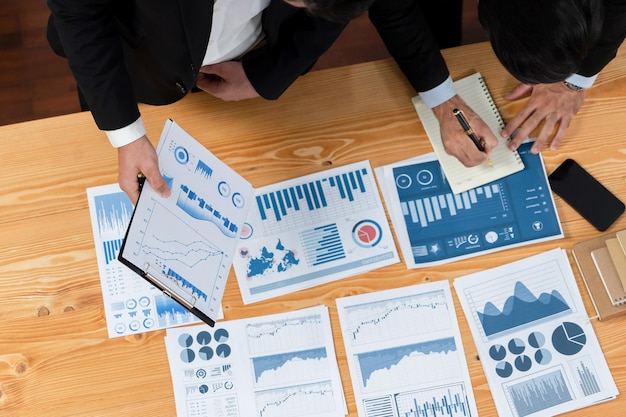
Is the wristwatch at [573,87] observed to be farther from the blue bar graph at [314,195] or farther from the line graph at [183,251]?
the line graph at [183,251]

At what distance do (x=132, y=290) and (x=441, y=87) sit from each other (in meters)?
0.79

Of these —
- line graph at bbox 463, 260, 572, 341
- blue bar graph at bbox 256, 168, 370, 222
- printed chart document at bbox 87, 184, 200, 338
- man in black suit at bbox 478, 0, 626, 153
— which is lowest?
line graph at bbox 463, 260, 572, 341

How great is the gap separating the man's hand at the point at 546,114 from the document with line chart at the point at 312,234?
1.15 feet

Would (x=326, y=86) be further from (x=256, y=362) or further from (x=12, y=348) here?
(x=12, y=348)

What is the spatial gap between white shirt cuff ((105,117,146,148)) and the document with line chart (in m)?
0.29

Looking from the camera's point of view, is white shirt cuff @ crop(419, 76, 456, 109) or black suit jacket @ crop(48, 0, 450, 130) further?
white shirt cuff @ crop(419, 76, 456, 109)

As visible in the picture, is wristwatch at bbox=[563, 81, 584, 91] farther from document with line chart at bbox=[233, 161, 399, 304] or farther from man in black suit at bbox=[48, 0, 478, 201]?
document with line chart at bbox=[233, 161, 399, 304]

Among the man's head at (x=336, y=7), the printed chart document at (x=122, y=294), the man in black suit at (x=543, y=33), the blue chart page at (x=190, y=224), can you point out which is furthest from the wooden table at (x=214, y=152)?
the man's head at (x=336, y=7)

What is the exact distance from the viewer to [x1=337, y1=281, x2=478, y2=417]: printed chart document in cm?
135

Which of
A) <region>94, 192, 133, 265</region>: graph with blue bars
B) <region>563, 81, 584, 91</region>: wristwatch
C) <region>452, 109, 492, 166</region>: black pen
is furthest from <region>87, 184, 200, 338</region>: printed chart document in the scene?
<region>563, 81, 584, 91</region>: wristwatch

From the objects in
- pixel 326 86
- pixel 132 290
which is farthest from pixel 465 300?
pixel 132 290

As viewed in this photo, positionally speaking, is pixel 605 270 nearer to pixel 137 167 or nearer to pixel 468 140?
pixel 468 140

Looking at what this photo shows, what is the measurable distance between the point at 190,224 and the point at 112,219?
254 millimetres

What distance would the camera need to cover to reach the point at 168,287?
1.16 m
